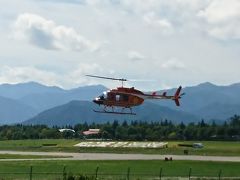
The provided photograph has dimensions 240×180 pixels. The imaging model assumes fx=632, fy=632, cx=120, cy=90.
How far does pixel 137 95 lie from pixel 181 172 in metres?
13.7

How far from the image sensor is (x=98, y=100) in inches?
2645

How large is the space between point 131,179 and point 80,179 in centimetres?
2313

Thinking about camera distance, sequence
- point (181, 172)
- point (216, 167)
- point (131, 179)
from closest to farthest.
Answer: point (131, 179) → point (181, 172) → point (216, 167)

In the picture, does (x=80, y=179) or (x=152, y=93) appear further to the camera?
(x=152, y=93)

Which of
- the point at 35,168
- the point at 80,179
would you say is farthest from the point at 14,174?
the point at 80,179

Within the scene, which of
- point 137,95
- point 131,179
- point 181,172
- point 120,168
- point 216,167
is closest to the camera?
point 131,179

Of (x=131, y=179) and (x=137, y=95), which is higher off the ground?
(x=137, y=95)

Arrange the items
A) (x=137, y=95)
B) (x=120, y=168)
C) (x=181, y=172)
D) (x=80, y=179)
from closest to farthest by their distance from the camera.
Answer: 1. (x=80, y=179)
2. (x=137, y=95)
3. (x=181, y=172)
4. (x=120, y=168)

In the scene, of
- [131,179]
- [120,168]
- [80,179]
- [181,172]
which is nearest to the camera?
[80,179]

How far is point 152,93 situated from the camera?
68.2 m

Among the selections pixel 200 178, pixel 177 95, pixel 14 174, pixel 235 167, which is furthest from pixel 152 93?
pixel 235 167

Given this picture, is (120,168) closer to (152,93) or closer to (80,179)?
(152,93)

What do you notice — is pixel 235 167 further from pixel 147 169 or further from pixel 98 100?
pixel 98 100

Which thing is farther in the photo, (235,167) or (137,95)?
(235,167)
